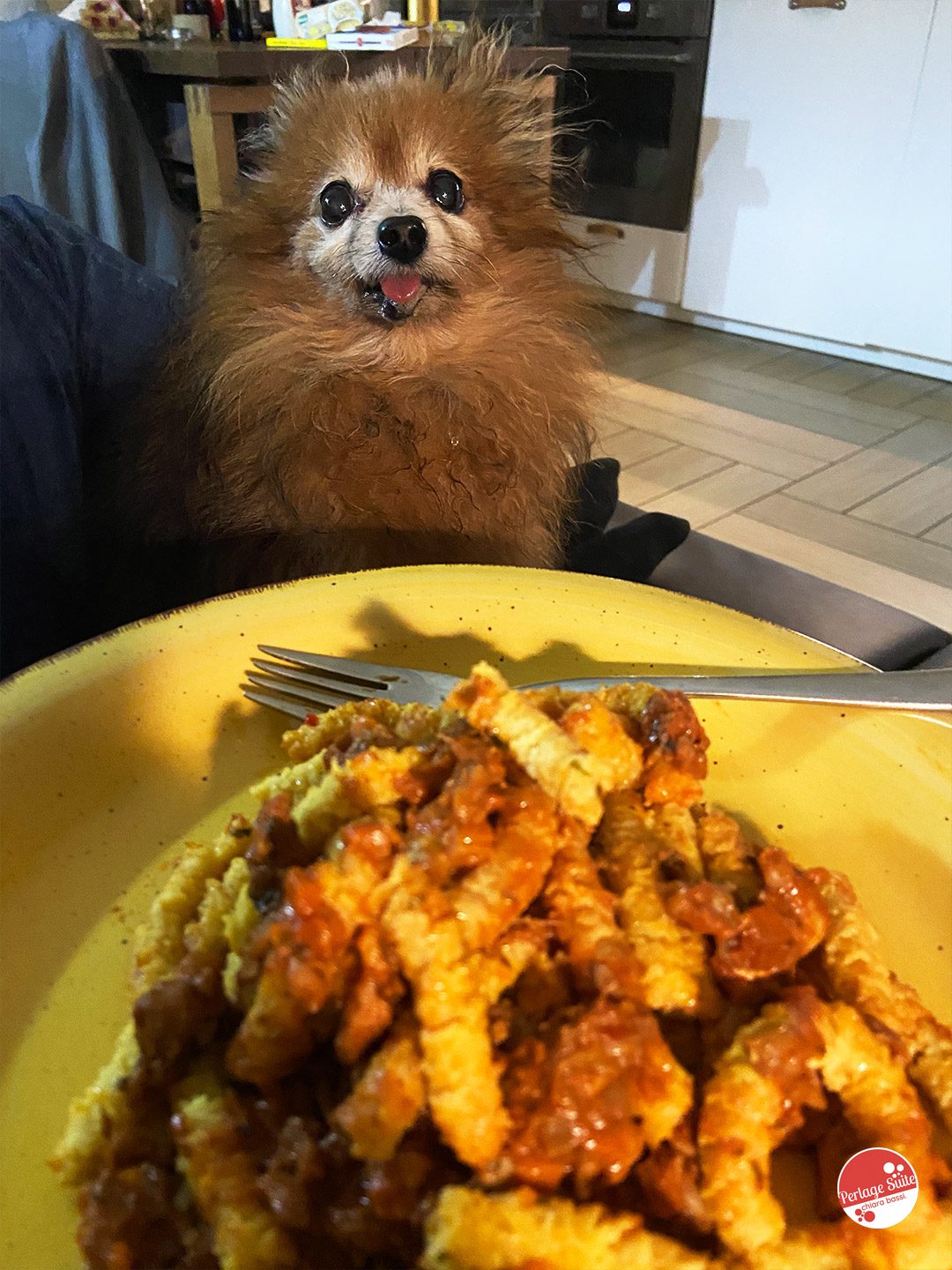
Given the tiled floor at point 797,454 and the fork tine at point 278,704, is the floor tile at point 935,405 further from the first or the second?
the fork tine at point 278,704

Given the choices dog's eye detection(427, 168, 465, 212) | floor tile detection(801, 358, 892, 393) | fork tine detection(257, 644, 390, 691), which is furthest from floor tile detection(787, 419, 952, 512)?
fork tine detection(257, 644, 390, 691)

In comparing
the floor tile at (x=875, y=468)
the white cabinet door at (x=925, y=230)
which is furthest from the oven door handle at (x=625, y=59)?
the floor tile at (x=875, y=468)

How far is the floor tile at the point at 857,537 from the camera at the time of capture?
1.59m

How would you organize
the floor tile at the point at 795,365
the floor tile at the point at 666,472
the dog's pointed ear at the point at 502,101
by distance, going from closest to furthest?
the dog's pointed ear at the point at 502,101 < the floor tile at the point at 666,472 < the floor tile at the point at 795,365

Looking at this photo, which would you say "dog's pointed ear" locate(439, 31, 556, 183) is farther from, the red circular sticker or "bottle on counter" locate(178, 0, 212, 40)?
"bottle on counter" locate(178, 0, 212, 40)

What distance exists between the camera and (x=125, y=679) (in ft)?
1.78

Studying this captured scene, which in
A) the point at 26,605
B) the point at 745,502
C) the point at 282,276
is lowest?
the point at 745,502

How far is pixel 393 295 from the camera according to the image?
881 mm

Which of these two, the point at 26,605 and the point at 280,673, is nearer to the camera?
the point at 280,673

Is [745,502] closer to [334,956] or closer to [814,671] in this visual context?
[814,671]

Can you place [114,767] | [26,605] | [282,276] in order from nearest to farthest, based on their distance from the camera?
[114,767], [26,605], [282,276]

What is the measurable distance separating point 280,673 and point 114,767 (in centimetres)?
10

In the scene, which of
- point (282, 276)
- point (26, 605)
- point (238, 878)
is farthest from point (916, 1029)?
point (282, 276)

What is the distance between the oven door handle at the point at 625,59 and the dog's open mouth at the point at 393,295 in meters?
2.03
